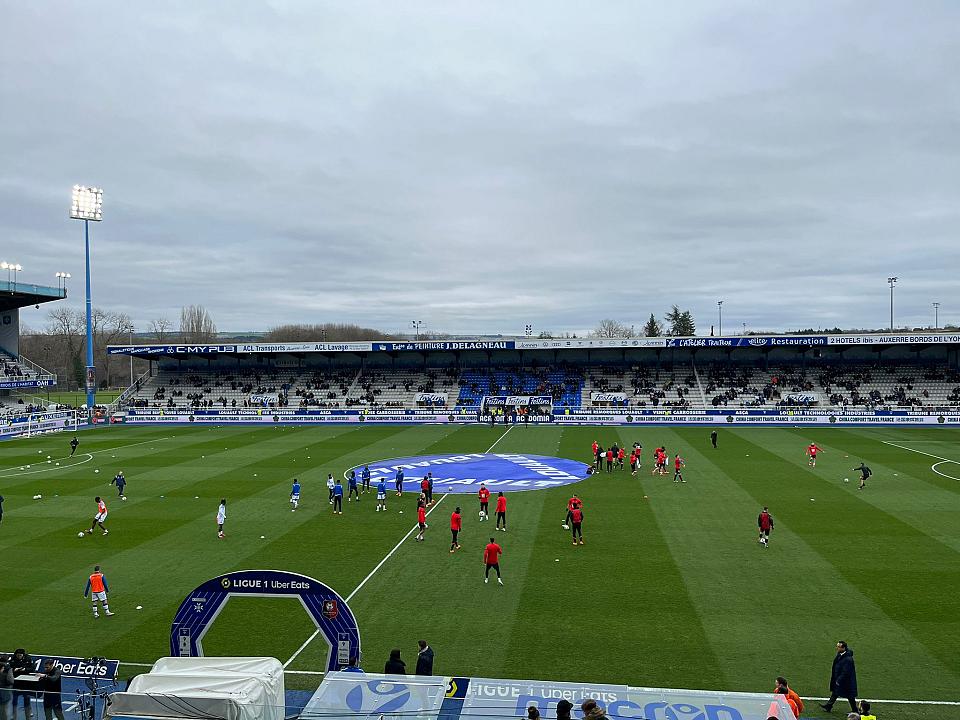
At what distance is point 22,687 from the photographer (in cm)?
1083

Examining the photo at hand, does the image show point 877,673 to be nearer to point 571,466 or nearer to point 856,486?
point 856,486

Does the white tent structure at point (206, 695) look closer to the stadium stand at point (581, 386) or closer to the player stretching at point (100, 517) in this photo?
the player stretching at point (100, 517)

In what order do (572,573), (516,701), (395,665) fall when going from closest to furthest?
(516,701)
(395,665)
(572,573)

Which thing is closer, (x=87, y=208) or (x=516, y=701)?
A: (x=516, y=701)

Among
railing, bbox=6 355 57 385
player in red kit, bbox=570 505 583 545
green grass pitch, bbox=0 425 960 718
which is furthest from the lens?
railing, bbox=6 355 57 385

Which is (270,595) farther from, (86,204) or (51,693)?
(86,204)

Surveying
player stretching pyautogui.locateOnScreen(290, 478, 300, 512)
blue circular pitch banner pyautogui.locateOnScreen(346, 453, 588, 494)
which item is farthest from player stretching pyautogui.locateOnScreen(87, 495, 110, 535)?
blue circular pitch banner pyautogui.locateOnScreen(346, 453, 588, 494)

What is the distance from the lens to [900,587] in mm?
16766

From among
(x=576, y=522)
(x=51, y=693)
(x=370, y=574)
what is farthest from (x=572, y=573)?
(x=51, y=693)

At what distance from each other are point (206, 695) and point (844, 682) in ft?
32.8

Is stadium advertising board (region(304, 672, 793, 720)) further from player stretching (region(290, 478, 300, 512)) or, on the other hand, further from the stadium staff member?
player stretching (region(290, 478, 300, 512))

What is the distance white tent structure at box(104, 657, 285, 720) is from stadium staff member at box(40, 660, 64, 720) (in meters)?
1.47

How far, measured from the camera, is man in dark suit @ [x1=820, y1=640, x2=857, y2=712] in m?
11.0

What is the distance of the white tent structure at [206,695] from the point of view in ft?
29.9
